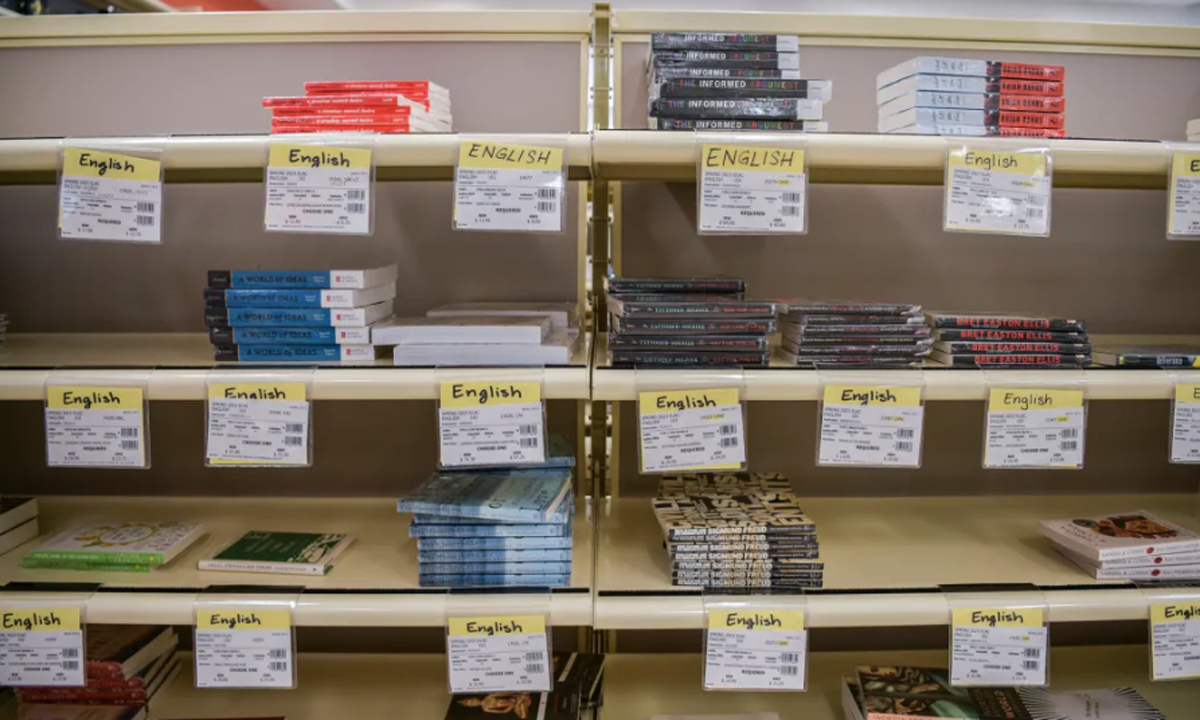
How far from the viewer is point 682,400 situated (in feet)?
4.00

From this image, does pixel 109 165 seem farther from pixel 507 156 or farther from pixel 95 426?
pixel 507 156

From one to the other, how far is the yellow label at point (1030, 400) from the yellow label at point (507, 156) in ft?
2.64

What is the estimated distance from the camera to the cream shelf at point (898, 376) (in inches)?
47.8

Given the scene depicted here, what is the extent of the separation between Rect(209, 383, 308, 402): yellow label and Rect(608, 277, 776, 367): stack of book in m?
0.52

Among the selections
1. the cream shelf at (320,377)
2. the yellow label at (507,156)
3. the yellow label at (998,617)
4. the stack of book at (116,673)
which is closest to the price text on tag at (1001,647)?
the yellow label at (998,617)

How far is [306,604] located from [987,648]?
3.67ft

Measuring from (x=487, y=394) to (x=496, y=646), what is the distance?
1.33 feet

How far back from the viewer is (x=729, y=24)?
1.63 meters

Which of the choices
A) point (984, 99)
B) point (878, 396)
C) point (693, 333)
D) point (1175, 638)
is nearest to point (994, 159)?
point (984, 99)

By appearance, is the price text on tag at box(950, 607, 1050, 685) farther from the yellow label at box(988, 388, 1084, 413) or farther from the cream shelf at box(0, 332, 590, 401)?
the cream shelf at box(0, 332, 590, 401)

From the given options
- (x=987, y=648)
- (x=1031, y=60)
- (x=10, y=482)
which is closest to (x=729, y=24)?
(x=1031, y=60)

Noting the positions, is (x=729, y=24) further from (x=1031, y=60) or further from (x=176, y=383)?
(x=176, y=383)

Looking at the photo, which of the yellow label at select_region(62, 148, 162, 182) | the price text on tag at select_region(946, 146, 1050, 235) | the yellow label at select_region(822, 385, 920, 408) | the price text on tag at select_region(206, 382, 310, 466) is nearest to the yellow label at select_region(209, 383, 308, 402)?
the price text on tag at select_region(206, 382, 310, 466)

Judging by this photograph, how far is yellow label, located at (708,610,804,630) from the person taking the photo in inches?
48.5
